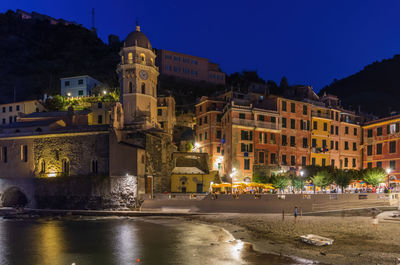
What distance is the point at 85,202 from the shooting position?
137 ft

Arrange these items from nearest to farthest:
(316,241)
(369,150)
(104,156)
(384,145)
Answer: (316,241), (104,156), (384,145), (369,150)

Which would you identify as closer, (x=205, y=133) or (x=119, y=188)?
(x=119, y=188)

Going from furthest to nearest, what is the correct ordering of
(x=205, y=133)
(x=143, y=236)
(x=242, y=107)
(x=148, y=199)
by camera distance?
(x=205, y=133)
(x=242, y=107)
(x=148, y=199)
(x=143, y=236)

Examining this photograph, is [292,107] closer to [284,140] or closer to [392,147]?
[284,140]

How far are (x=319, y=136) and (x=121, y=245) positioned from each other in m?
41.6

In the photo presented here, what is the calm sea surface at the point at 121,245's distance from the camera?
18.7 m

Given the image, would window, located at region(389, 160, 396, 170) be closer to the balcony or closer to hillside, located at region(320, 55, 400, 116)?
the balcony

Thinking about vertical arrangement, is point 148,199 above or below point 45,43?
below

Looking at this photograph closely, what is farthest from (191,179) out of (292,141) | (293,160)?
(292,141)

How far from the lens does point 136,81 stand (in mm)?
47469

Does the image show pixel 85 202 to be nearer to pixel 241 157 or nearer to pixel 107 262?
pixel 241 157

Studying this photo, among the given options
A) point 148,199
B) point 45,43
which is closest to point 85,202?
point 148,199

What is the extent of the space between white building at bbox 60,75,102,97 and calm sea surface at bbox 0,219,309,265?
45.1 m

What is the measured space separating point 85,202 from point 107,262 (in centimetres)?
2541
